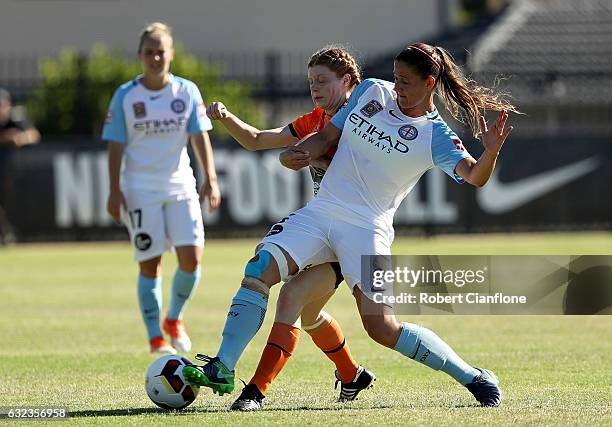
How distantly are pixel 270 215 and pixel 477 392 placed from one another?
14338 mm

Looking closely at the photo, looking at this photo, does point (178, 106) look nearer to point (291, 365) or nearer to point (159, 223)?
point (159, 223)

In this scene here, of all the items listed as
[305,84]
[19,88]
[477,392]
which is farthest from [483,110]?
[19,88]

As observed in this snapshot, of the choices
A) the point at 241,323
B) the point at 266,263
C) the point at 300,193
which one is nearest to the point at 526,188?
the point at 300,193

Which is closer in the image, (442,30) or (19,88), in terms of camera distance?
(19,88)

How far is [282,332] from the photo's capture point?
6.95 meters

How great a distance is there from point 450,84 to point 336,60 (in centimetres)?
66

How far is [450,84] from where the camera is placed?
276 inches

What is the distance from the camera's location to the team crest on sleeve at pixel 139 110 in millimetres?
9812

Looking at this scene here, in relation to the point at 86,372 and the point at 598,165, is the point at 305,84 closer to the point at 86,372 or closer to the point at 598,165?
the point at 598,165

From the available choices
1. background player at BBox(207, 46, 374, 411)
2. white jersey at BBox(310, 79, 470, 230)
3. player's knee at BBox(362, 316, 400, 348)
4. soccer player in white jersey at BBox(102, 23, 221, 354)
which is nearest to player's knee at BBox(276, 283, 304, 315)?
background player at BBox(207, 46, 374, 411)

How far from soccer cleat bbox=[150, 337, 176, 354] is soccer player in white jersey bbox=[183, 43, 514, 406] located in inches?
112

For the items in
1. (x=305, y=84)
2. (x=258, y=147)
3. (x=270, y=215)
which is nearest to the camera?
(x=258, y=147)

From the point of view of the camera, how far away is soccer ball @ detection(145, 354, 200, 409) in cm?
684

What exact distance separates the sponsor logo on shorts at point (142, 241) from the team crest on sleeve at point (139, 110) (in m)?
0.88
